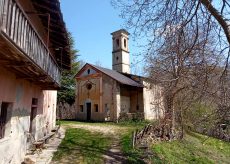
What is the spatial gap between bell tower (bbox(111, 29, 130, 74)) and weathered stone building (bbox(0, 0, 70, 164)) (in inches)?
1012

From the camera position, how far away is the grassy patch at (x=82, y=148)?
1070 centimetres

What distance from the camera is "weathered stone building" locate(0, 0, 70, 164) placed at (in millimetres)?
5211

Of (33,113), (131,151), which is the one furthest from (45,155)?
(131,151)

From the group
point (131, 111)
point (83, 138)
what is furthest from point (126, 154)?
point (131, 111)

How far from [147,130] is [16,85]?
10.1 meters

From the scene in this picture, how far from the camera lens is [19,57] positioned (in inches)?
236

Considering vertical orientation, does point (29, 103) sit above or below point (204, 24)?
below

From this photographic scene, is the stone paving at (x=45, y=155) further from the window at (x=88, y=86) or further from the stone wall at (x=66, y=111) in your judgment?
the stone wall at (x=66, y=111)

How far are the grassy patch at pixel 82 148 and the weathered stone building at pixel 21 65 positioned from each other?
1453mm

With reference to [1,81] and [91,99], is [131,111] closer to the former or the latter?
[91,99]

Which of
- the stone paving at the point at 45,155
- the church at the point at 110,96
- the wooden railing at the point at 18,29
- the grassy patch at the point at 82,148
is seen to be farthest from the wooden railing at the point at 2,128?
the church at the point at 110,96

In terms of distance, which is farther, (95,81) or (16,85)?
(95,81)

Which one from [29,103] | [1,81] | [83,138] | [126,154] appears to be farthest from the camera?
[83,138]

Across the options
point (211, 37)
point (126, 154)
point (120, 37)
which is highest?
point (120, 37)
